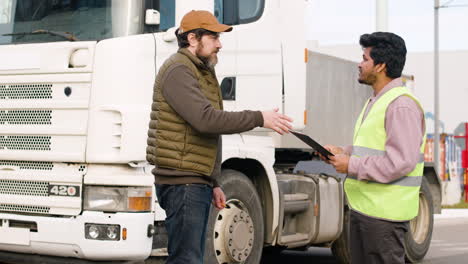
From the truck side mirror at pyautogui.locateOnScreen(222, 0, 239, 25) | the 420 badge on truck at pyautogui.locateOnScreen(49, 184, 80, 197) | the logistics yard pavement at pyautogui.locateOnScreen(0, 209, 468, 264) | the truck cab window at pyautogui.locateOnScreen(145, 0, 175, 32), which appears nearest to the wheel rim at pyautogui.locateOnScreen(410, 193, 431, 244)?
the logistics yard pavement at pyautogui.locateOnScreen(0, 209, 468, 264)

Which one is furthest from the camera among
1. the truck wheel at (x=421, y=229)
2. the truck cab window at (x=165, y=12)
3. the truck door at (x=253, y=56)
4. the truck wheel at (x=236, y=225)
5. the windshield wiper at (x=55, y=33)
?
the truck wheel at (x=421, y=229)

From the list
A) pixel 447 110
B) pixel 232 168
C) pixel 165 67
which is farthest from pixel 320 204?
pixel 447 110

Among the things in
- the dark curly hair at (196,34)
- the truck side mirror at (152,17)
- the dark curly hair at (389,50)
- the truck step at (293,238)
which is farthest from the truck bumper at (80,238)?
the dark curly hair at (389,50)

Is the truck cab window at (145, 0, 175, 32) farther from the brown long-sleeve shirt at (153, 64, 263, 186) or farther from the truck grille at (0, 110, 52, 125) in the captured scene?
the brown long-sleeve shirt at (153, 64, 263, 186)

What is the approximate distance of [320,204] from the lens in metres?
9.64

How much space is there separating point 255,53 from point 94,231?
90.5 inches

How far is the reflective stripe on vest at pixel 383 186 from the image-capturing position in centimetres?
479

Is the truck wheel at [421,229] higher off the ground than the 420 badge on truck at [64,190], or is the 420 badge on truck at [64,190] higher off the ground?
the 420 badge on truck at [64,190]

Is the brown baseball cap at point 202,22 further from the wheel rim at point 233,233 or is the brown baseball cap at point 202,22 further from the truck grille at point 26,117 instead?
the wheel rim at point 233,233

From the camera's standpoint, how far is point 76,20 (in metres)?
7.12

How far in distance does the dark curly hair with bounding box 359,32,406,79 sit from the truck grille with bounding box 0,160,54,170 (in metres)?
3.06

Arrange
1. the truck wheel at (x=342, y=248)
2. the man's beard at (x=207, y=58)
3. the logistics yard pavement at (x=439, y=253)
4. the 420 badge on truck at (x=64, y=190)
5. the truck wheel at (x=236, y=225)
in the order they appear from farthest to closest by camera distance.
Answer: the logistics yard pavement at (x=439, y=253) → the truck wheel at (x=342, y=248) → the truck wheel at (x=236, y=225) → the 420 badge on truck at (x=64, y=190) → the man's beard at (x=207, y=58)

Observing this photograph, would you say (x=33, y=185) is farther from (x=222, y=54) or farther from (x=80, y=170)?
(x=222, y=54)

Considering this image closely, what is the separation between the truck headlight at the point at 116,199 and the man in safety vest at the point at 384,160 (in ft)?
7.38
